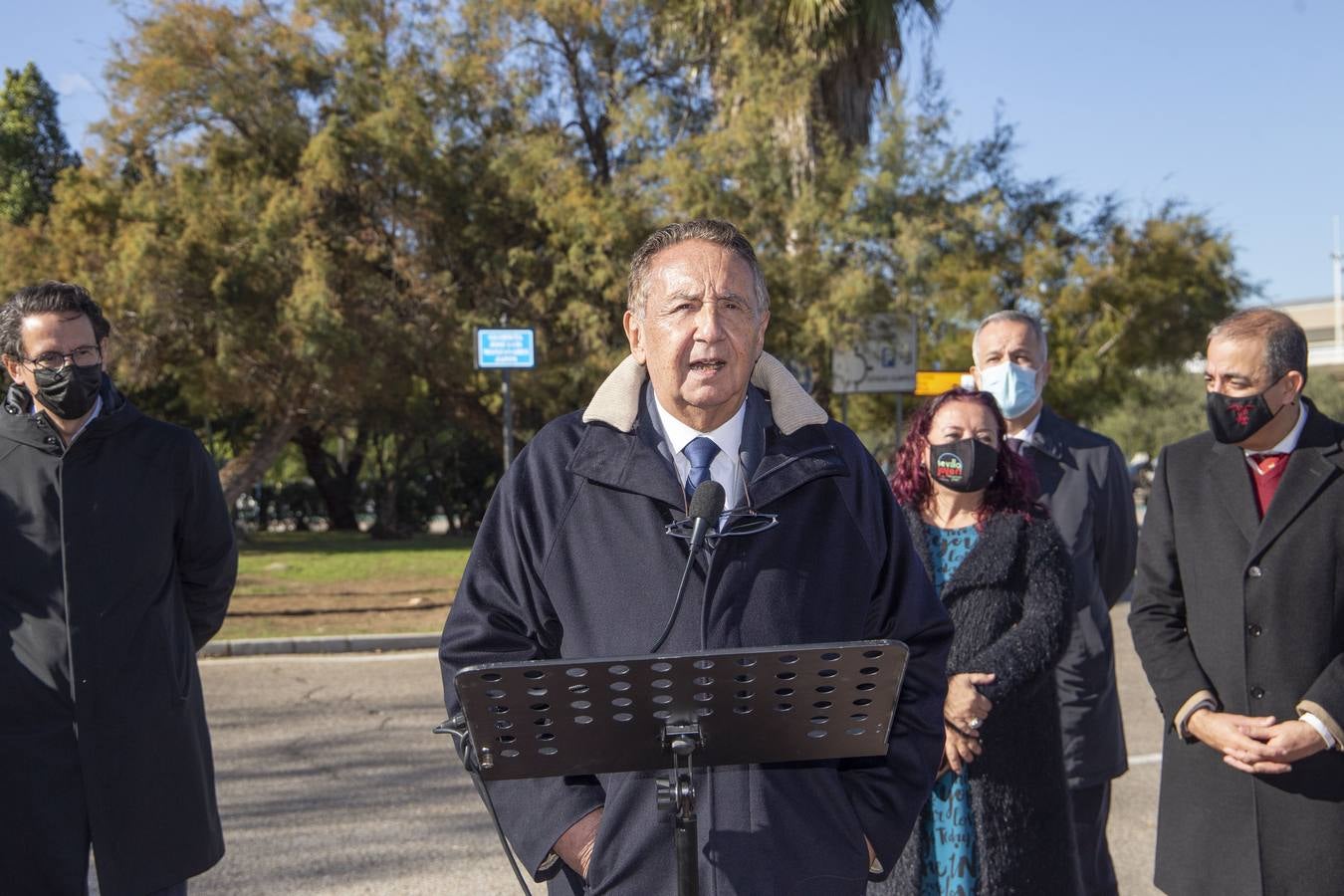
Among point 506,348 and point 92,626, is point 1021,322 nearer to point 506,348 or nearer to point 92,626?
point 92,626

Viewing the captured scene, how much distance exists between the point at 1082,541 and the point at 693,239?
7.93 feet

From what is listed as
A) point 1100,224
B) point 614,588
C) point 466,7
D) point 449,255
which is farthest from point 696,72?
point 614,588

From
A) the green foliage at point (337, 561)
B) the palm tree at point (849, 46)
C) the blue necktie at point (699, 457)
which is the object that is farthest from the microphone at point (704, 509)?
the palm tree at point (849, 46)

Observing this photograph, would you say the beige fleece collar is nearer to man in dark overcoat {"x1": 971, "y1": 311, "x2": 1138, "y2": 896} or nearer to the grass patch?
man in dark overcoat {"x1": 971, "y1": 311, "x2": 1138, "y2": 896}

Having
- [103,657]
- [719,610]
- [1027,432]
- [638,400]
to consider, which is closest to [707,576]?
[719,610]

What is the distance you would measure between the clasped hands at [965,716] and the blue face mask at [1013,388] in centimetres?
152

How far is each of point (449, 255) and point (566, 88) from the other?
10.5ft

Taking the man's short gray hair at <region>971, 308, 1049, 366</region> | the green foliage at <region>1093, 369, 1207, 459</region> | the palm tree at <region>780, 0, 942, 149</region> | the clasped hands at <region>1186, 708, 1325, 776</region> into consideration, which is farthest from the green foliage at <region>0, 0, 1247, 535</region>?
the green foliage at <region>1093, 369, 1207, 459</region>

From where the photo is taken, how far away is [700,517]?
2.10 metres

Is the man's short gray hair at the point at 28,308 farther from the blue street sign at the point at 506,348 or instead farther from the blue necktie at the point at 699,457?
the blue street sign at the point at 506,348

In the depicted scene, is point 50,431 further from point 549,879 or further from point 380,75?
point 380,75

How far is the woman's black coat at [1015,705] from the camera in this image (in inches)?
131

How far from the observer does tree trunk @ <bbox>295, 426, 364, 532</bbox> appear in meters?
32.1

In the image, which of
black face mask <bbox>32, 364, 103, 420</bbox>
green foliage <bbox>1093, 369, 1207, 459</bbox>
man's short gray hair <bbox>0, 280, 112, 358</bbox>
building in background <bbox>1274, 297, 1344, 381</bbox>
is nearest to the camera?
black face mask <bbox>32, 364, 103, 420</bbox>
